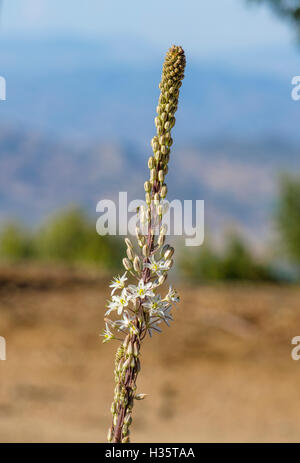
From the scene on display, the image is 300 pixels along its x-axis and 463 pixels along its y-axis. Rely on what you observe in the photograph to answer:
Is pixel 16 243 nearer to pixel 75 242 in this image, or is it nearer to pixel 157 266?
pixel 75 242

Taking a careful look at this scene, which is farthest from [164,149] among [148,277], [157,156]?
[148,277]

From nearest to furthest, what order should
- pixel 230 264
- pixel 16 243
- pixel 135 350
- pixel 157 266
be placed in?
pixel 135 350 < pixel 157 266 < pixel 230 264 < pixel 16 243

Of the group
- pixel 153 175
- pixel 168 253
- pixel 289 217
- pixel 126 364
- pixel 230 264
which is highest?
pixel 289 217

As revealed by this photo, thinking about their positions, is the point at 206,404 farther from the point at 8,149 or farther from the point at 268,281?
the point at 8,149

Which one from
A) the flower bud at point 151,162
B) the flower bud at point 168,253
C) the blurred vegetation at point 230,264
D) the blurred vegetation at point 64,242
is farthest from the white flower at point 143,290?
the blurred vegetation at point 230,264

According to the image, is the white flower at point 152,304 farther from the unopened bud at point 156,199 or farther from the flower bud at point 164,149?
the flower bud at point 164,149

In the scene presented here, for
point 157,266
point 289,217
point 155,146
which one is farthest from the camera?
point 289,217
